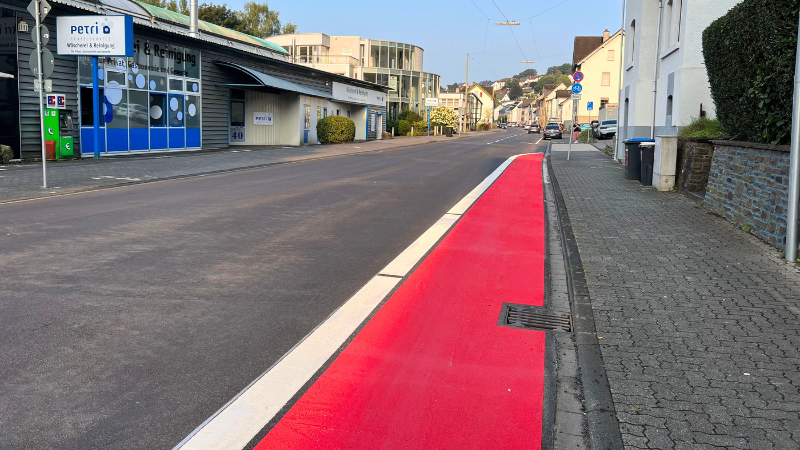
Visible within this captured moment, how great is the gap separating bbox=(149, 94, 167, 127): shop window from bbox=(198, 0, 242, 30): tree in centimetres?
4387

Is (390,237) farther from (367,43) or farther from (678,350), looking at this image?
(367,43)

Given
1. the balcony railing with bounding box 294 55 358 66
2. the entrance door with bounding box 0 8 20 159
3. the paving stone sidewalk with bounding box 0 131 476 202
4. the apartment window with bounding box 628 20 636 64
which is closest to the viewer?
the paving stone sidewalk with bounding box 0 131 476 202

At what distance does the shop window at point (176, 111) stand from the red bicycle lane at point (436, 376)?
20.7m

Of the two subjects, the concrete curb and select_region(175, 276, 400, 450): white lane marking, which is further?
the concrete curb

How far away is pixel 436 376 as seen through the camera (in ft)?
13.8

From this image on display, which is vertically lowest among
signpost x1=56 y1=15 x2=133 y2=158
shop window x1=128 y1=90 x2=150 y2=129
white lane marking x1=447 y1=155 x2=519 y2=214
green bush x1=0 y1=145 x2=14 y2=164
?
white lane marking x1=447 y1=155 x2=519 y2=214

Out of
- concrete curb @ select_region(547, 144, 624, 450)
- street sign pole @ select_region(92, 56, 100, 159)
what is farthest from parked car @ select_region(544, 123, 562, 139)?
concrete curb @ select_region(547, 144, 624, 450)

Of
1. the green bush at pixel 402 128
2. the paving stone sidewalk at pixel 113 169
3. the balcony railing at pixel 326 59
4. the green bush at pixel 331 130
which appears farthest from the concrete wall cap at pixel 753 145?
the balcony railing at pixel 326 59

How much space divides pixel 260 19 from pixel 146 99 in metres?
59.1

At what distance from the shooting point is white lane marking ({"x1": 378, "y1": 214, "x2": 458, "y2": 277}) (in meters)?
6.97

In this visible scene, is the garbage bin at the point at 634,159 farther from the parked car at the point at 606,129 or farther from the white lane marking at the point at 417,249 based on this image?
the parked car at the point at 606,129

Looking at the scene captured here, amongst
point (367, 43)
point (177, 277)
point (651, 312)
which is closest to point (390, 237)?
point (177, 277)

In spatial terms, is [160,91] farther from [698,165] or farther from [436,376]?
[436,376]

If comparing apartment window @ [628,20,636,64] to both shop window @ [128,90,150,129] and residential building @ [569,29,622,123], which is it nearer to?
shop window @ [128,90,150,129]
